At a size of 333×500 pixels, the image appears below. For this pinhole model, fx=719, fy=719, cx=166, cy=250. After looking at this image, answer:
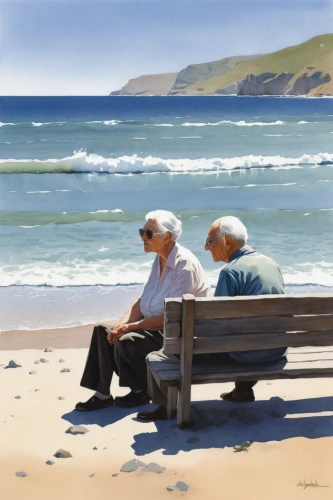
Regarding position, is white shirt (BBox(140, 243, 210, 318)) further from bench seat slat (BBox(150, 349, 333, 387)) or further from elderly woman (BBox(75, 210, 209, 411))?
bench seat slat (BBox(150, 349, 333, 387))

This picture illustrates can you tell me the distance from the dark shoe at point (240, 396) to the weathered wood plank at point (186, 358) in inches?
24.5

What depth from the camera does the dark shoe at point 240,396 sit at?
4.88 metres

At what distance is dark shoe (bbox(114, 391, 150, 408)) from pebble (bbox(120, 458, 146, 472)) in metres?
0.93

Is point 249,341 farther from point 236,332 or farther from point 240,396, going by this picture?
point 240,396

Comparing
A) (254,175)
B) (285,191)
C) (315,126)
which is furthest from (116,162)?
(315,126)

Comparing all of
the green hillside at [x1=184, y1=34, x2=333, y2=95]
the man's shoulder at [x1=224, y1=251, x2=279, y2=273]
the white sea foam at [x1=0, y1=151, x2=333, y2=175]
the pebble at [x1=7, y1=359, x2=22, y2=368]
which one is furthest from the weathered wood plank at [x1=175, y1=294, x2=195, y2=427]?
the green hillside at [x1=184, y1=34, x2=333, y2=95]

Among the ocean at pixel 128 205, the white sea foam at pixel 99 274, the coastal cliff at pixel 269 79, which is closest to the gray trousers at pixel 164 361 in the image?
the ocean at pixel 128 205

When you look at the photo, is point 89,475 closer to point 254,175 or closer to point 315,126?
point 254,175

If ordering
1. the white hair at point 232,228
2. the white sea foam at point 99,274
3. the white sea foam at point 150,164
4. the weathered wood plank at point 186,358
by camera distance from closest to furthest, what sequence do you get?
the weathered wood plank at point 186,358
the white hair at point 232,228
the white sea foam at point 99,274
the white sea foam at point 150,164

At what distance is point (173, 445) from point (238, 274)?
3.49 ft

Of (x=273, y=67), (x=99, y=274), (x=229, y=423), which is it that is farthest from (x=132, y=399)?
(x=273, y=67)

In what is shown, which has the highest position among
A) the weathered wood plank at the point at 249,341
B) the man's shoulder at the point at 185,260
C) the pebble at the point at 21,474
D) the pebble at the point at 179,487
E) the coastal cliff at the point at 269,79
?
the coastal cliff at the point at 269,79

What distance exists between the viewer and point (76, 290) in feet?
31.0

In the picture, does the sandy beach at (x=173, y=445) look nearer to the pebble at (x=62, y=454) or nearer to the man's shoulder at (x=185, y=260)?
the pebble at (x=62, y=454)
